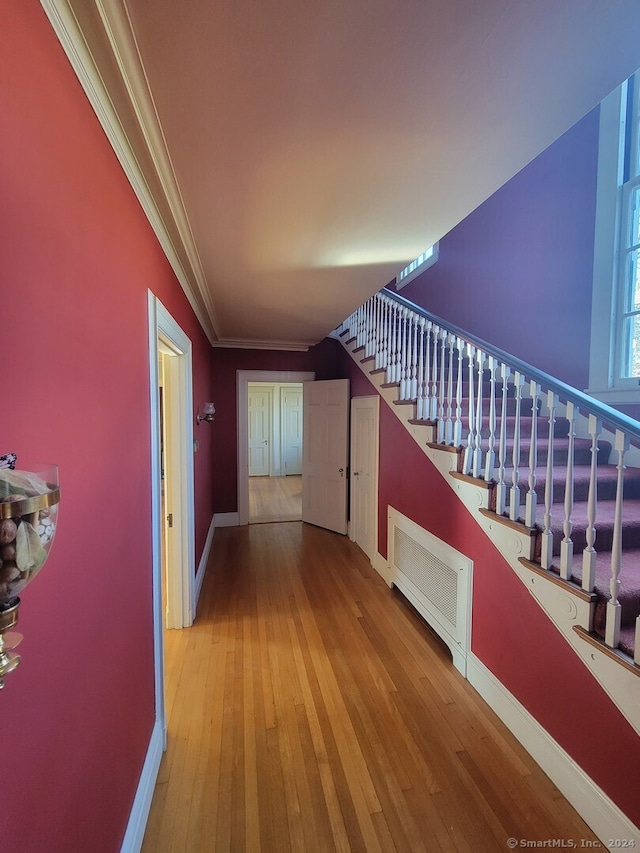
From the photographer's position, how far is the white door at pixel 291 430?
26.9 ft

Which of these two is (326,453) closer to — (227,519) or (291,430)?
(227,519)

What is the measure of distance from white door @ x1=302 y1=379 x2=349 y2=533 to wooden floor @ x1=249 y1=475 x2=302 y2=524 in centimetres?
56

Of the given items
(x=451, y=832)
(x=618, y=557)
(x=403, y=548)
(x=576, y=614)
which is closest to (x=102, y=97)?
(x=618, y=557)

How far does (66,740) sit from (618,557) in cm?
179

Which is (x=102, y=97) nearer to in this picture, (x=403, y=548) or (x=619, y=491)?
(x=619, y=491)

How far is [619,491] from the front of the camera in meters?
1.34

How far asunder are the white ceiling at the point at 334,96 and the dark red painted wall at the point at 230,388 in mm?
2911

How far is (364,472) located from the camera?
153 inches

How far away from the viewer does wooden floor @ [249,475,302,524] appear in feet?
17.2

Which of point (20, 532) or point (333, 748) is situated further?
point (333, 748)

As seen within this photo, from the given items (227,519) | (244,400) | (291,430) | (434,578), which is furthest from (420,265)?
(291,430)

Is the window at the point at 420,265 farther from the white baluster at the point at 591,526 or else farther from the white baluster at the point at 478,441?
the white baluster at the point at 591,526

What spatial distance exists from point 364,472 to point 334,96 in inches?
127

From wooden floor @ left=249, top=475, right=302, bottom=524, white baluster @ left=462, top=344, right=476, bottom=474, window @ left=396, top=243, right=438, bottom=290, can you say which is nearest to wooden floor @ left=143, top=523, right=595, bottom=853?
white baluster @ left=462, top=344, right=476, bottom=474
